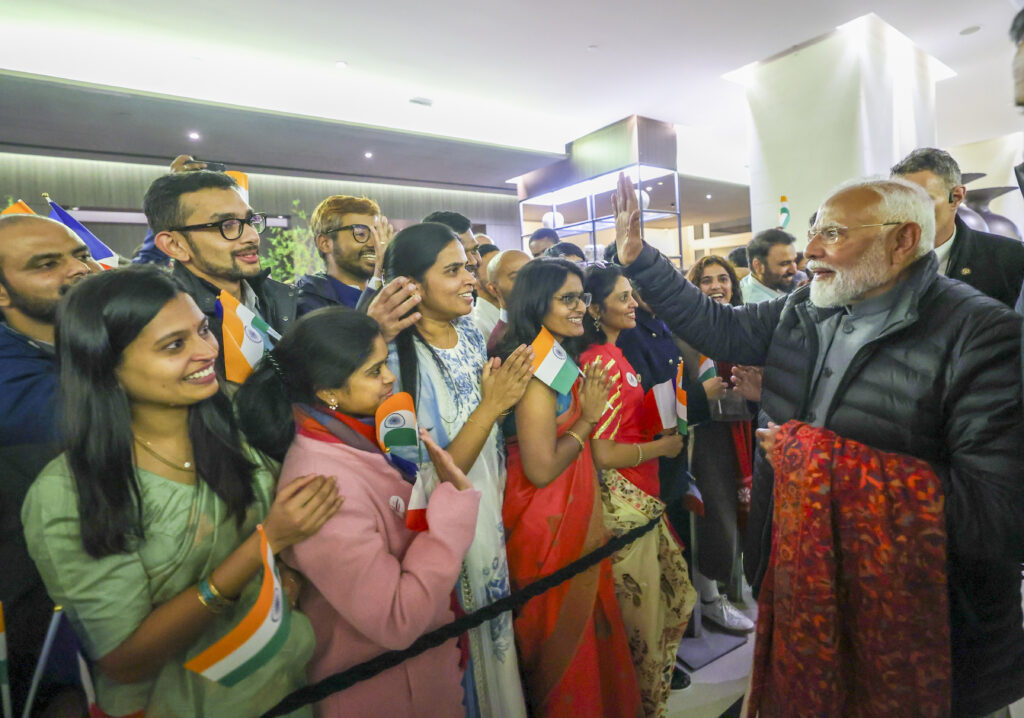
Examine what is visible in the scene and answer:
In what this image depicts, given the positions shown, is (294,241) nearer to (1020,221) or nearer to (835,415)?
(835,415)

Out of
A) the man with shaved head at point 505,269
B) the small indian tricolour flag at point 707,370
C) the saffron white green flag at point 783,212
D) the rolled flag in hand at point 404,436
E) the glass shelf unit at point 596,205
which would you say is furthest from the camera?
the glass shelf unit at point 596,205

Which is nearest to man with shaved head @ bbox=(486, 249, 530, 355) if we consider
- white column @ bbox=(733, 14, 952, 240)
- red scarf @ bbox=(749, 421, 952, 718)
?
red scarf @ bbox=(749, 421, 952, 718)

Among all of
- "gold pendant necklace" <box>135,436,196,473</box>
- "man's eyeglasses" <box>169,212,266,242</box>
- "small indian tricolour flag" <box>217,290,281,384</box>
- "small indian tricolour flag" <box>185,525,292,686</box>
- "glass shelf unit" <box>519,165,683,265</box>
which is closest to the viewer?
"small indian tricolour flag" <box>185,525,292,686</box>

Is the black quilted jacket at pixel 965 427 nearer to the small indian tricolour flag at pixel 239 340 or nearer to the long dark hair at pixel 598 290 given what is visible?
the long dark hair at pixel 598 290

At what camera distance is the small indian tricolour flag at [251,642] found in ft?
2.49

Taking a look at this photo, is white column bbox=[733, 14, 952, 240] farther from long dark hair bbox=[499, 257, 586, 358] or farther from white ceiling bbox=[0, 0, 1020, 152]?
long dark hair bbox=[499, 257, 586, 358]

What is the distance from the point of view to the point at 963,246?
75.8 inches

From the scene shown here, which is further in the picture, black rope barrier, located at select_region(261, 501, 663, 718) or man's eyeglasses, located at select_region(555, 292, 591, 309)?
man's eyeglasses, located at select_region(555, 292, 591, 309)

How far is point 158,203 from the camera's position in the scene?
1537 mm

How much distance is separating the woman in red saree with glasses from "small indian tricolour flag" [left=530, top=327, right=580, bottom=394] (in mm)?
35

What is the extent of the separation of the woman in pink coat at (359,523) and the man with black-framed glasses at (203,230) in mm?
574

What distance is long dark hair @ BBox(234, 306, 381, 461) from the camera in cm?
108

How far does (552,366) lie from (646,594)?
2.72ft

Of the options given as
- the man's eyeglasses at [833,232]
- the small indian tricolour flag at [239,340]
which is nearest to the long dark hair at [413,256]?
the small indian tricolour flag at [239,340]
